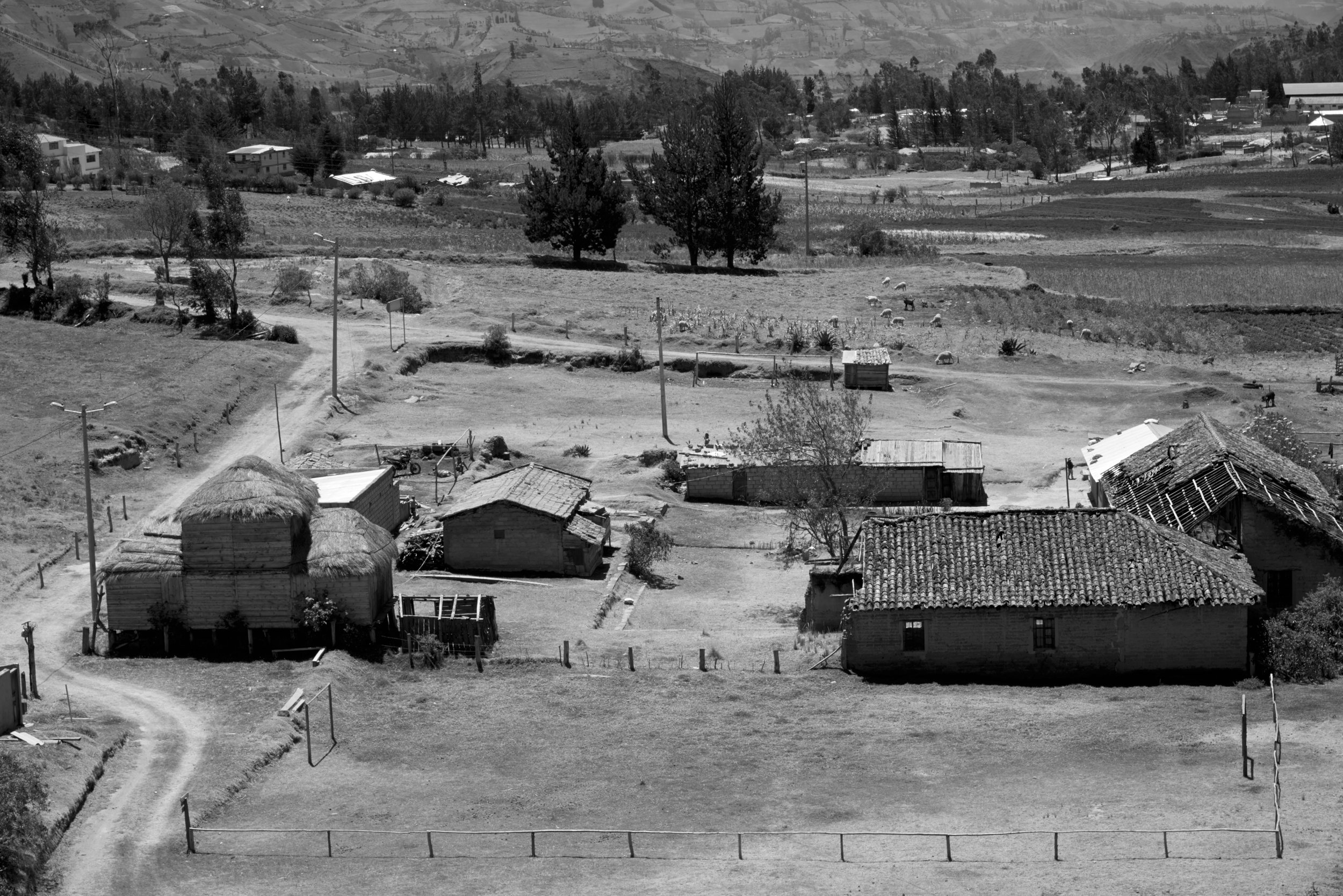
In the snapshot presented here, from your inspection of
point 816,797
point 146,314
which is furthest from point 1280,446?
point 146,314

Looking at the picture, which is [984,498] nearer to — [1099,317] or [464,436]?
[464,436]

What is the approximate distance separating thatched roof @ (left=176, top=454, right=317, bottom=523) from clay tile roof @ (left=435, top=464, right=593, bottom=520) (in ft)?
24.5

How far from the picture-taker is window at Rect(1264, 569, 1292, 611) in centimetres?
4428

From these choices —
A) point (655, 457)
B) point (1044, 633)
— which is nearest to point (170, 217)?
point (655, 457)

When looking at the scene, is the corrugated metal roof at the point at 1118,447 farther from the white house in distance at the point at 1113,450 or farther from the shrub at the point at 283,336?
the shrub at the point at 283,336

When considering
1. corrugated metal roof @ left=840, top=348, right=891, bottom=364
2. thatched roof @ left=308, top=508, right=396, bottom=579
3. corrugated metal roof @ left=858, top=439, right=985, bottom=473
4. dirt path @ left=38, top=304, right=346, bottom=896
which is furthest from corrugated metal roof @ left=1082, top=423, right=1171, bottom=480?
dirt path @ left=38, top=304, right=346, bottom=896

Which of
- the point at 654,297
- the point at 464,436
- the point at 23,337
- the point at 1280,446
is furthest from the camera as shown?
the point at 654,297

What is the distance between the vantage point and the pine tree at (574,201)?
317ft

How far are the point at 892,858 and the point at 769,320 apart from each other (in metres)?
53.6

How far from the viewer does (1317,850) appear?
2895 centimetres

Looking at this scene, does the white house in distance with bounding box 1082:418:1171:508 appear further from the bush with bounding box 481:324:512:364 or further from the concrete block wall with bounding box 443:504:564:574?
the bush with bounding box 481:324:512:364


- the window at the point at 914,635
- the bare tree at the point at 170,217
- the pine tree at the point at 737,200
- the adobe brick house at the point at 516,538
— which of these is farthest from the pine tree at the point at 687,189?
the window at the point at 914,635

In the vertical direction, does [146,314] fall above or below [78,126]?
below

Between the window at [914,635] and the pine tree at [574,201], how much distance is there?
58.2 m
